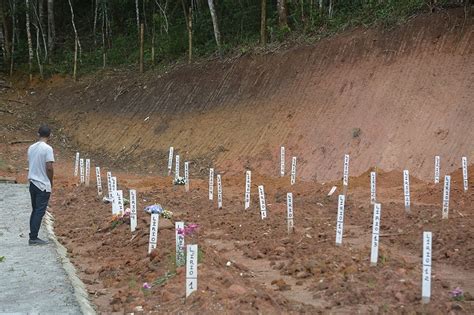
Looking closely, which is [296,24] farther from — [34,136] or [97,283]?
[97,283]

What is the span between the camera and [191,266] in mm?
6234

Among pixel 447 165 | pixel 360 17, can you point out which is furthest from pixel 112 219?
pixel 360 17

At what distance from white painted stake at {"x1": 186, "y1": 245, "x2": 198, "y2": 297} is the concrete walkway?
48.4 inches

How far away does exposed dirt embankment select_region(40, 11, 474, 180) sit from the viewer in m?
18.4

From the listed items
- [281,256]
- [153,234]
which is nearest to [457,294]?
[281,256]

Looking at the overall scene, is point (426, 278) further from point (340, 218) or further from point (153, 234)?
point (153, 234)

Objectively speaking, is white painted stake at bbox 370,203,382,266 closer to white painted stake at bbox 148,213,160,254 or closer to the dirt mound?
the dirt mound

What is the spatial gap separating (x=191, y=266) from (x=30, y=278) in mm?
2735

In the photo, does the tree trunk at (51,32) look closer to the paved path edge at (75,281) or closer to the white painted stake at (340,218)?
the paved path edge at (75,281)

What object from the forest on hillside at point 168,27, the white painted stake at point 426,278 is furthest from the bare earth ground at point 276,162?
the forest on hillside at point 168,27

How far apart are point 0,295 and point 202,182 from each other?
12758 mm

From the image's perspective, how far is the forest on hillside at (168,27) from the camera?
24047mm

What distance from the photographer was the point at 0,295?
23.1 feet

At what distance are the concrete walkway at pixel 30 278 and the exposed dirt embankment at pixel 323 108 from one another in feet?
34.3
